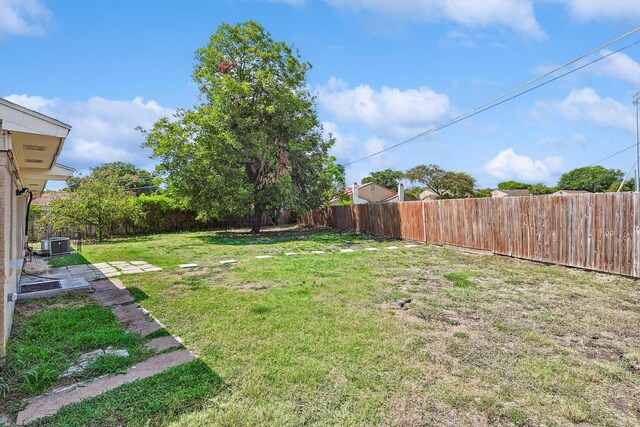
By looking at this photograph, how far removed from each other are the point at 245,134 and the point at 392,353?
12.9 metres

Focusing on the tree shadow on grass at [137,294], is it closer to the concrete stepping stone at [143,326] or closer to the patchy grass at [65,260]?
the concrete stepping stone at [143,326]

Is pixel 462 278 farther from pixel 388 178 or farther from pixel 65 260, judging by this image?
pixel 388 178

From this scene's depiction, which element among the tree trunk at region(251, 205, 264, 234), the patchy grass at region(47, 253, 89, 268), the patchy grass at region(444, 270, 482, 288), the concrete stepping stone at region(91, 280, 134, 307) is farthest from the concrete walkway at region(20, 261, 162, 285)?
the tree trunk at region(251, 205, 264, 234)

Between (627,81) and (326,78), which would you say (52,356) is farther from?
(627,81)

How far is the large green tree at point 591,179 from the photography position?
54.0m

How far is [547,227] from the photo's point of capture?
7.23 m

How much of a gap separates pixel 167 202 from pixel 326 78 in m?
10.7

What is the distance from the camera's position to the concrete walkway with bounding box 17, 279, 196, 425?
2.24 m

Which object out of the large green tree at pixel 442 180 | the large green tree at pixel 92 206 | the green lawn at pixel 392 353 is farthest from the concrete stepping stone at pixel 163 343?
the large green tree at pixel 442 180

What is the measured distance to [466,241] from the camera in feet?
31.7

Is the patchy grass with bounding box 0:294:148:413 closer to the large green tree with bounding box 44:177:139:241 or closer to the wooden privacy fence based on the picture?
the wooden privacy fence

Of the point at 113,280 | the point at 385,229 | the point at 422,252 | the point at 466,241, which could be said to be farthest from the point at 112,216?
the point at 466,241

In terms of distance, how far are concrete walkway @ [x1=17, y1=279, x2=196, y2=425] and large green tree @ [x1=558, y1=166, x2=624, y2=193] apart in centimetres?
6525

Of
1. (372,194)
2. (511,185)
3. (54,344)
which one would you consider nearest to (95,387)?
(54,344)
